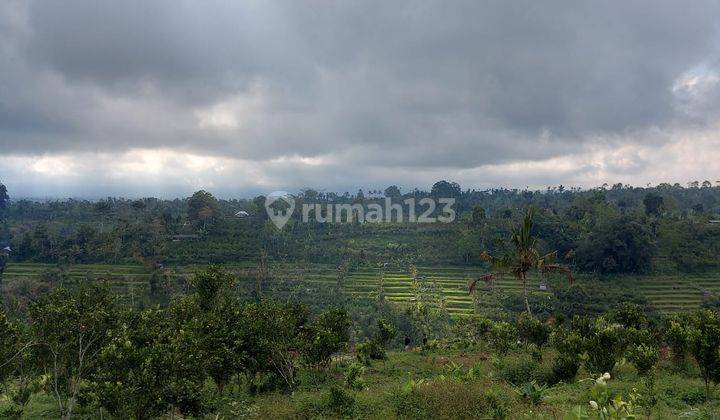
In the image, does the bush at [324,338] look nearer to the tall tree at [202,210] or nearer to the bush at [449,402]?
the bush at [449,402]

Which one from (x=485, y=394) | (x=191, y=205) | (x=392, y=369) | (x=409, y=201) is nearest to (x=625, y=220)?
(x=392, y=369)

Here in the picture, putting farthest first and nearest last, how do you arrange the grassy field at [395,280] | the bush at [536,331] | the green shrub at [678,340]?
the grassy field at [395,280], the bush at [536,331], the green shrub at [678,340]

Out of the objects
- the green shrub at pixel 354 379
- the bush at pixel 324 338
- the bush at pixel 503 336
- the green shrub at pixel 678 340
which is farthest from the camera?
the bush at pixel 503 336

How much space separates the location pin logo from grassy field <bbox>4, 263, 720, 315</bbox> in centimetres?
2522

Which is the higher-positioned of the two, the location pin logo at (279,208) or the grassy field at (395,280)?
the location pin logo at (279,208)

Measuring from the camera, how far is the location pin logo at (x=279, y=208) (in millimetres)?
89856

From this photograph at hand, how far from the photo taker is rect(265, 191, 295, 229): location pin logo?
89.9m

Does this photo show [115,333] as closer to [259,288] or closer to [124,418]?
[124,418]

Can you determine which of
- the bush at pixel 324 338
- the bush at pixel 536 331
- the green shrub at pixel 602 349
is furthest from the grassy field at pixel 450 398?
the bush at pixel 536 331

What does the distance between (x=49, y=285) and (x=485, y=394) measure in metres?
53.4

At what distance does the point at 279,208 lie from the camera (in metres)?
98.4

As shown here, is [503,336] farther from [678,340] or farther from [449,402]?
[449,402]

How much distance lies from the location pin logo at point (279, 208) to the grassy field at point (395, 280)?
25217 millimetres

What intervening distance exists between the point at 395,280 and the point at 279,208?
1782 inches
